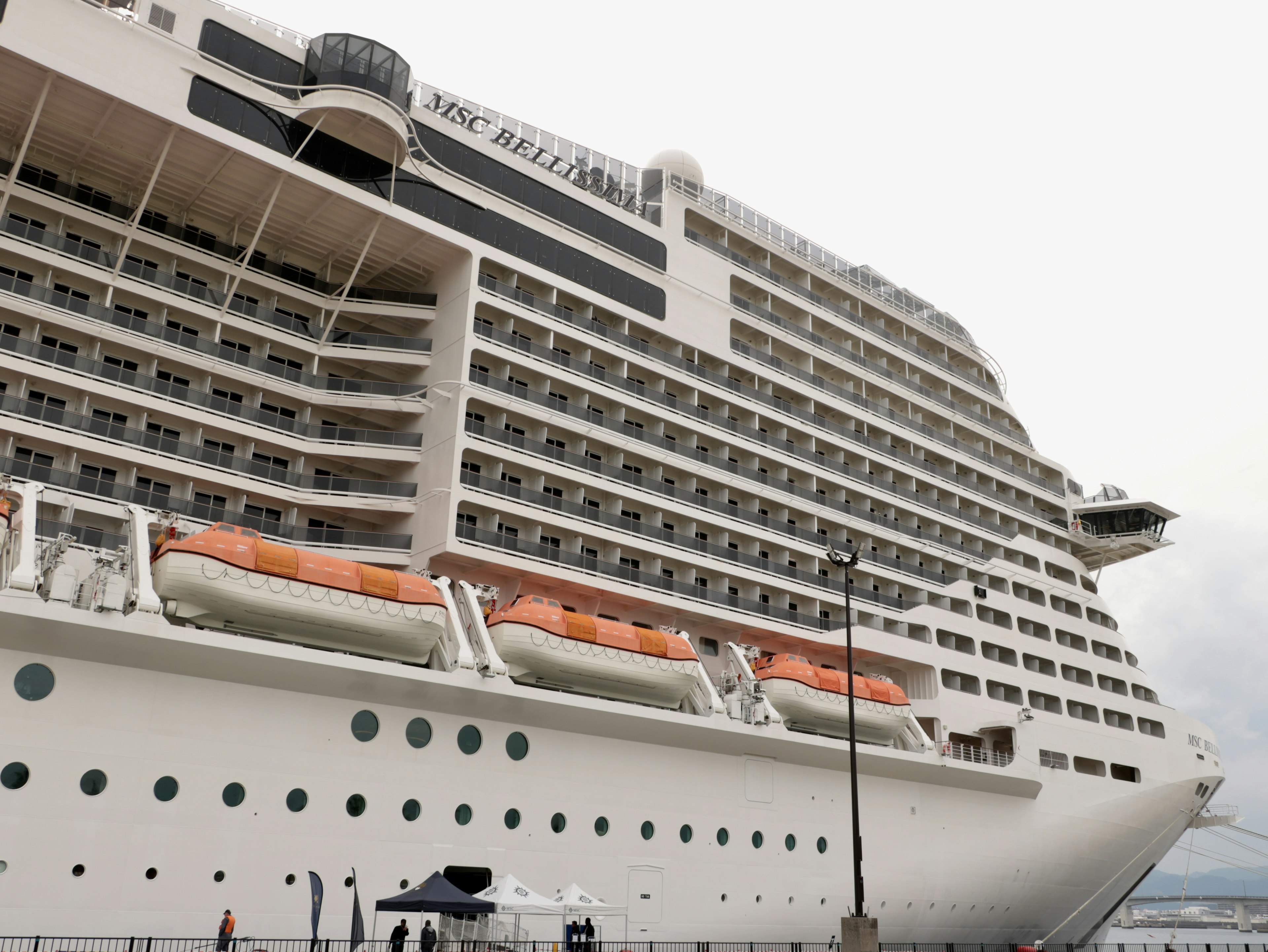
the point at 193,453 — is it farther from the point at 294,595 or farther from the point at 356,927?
the point at 356,927

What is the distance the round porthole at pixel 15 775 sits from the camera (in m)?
16.9

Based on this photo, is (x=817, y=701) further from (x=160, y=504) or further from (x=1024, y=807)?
(x=160, y=504)

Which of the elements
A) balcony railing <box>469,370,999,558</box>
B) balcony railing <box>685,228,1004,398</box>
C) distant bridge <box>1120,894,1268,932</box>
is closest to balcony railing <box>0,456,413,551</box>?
balcony railing <box>469,370,999,558</box>

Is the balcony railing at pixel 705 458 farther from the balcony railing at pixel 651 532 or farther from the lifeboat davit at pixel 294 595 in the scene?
the lifeboat davit at pixel 294 595

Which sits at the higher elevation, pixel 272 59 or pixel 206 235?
pixel 272 59

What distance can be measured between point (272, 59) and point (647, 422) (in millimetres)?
14807

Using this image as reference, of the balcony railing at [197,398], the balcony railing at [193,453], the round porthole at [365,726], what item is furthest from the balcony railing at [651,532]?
the round porthole at [365,726]

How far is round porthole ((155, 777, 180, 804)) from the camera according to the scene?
18.2 m

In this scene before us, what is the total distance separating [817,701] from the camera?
93.2ft

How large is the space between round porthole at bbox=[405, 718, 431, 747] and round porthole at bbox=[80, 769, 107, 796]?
5756mm

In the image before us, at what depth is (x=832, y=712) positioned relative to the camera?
94.0 ft

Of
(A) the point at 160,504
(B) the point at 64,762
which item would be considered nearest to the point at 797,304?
(A) the point at 160,504

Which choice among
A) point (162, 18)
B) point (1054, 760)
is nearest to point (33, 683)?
point (162, 18)

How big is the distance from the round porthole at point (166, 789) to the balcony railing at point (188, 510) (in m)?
5.92
